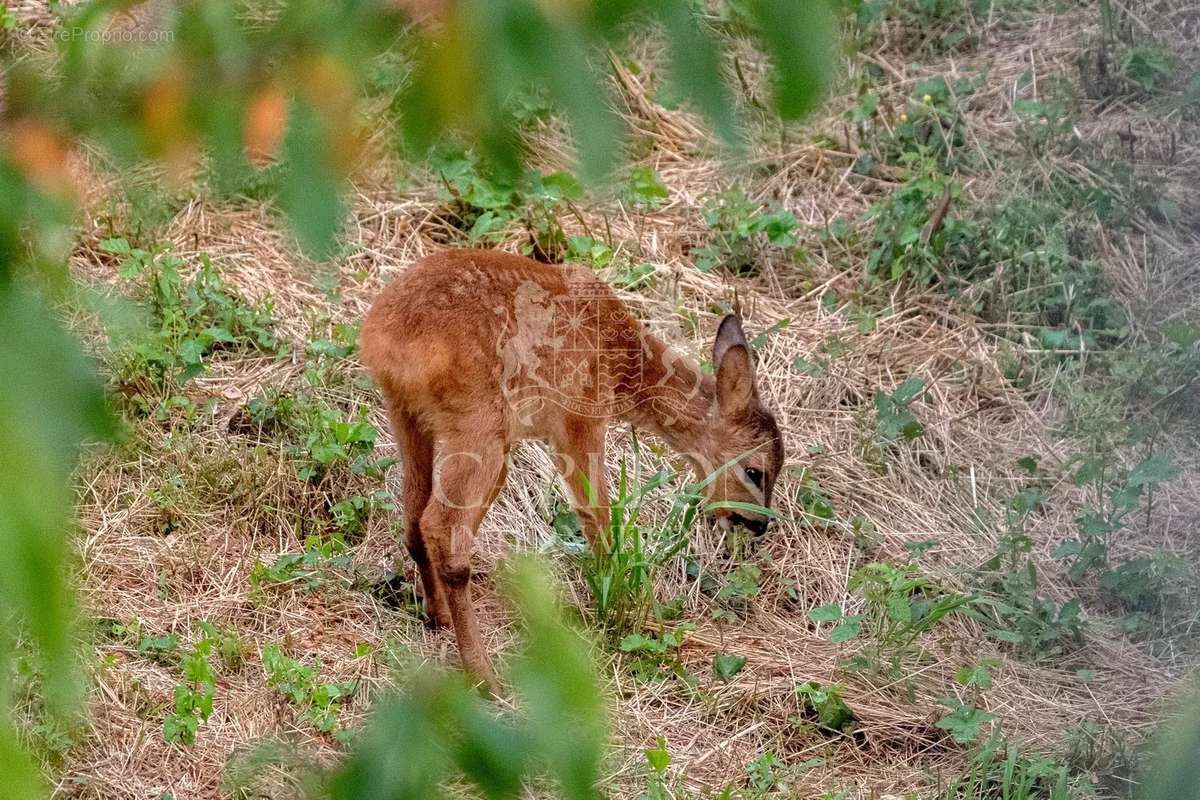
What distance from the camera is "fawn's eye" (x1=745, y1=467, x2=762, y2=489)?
6789 mm

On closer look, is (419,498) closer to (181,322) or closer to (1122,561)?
(181,322)

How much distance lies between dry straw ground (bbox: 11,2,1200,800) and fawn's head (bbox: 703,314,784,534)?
0.88 feet

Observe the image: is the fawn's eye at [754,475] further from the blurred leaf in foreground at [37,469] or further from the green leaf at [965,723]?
the blurred leaf in foreground at [37,469]

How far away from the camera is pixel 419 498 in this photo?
6.29 metres

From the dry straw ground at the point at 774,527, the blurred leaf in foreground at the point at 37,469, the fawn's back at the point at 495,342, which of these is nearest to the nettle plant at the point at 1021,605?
the dry straw ground at the point at 774,527

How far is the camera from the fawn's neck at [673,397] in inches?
A: 273

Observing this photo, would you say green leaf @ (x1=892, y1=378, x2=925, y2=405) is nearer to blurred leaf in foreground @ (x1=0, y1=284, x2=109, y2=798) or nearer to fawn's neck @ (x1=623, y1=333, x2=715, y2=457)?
fawn's neck @ (x1=623, y1=333, x2=715, y2=457)

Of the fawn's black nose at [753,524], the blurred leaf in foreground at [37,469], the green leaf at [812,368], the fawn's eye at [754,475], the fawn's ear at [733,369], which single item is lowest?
the fawn's black nose at [753,524]

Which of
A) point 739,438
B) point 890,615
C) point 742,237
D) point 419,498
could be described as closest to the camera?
point 890,615

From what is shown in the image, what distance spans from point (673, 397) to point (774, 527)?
85 cm

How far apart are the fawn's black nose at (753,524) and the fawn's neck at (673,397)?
1.28 feet

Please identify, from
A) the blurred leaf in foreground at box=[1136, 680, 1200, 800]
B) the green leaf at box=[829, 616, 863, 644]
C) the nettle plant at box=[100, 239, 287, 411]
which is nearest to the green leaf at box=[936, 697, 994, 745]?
the green leaf at box=[829, 616, 863, 644]

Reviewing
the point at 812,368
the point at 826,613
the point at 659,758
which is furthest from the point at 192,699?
the point at 812,368

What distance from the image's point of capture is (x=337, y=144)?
1.27 m
